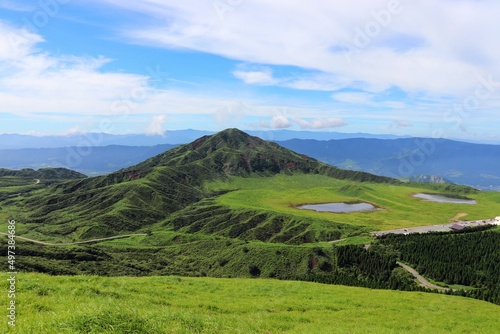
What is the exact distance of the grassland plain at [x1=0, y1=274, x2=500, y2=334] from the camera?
14.0 meters

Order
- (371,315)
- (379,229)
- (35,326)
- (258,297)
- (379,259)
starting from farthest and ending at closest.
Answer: (379,229) → (379,259) → (258,297) → (371,315) → (35,326)

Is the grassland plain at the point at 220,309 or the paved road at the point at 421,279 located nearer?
the grassland plain at the point at 220,309

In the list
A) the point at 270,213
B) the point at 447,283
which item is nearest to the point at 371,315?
the point at 447,283

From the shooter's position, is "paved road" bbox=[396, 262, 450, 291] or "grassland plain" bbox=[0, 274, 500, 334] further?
"paved road" bbox=[396, 262, 450, 291]

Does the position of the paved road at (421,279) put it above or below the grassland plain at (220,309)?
below

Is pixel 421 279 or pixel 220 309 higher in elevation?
pixel 220 309

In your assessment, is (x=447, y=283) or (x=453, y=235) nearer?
(x=447, y=283)

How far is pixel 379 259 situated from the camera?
101375mm

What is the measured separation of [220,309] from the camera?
2833cm

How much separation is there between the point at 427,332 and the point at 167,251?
132224mm

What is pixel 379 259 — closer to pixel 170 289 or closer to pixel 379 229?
pixel 379 229

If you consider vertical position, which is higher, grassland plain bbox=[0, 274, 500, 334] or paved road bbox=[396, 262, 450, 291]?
grassland plain bbox=[0, 274, 500, 334]

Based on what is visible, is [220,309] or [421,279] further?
[421,279]

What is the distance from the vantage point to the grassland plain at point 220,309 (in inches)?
553
